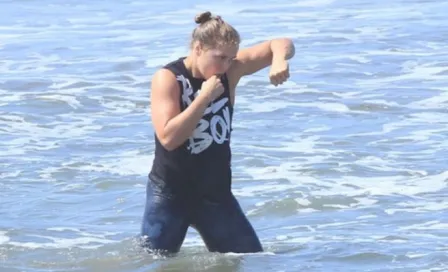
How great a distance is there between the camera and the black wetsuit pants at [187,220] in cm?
616

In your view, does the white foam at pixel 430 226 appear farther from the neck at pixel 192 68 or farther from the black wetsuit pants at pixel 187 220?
the neck at pixel 192 68

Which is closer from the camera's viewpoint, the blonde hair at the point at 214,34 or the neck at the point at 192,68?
the blonde hair at the point at 214,34

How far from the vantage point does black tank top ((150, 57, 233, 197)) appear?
5.96m

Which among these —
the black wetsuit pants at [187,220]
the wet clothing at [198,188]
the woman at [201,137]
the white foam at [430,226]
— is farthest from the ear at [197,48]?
the white foam at [430,226]

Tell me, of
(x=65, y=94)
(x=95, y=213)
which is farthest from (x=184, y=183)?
(x=65, y=94)

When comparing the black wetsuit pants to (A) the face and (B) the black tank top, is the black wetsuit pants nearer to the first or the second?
(B) the black tank top

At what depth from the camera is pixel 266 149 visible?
10555 millimetres

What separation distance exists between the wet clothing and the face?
3.2 inches

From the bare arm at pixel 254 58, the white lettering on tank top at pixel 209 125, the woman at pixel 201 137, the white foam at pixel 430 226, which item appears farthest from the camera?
the white foam at pixel 430 226

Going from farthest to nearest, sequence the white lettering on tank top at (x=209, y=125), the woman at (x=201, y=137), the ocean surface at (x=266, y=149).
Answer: the ocean surface at (x=266, y=149), the white lettering on tank top at (x=209, y=125), the woman at (x=201, y=137)

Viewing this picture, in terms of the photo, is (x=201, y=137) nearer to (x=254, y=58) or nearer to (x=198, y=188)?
(x=198, y=188)

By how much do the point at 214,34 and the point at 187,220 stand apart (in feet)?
3.38

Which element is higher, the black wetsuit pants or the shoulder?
the shoulder

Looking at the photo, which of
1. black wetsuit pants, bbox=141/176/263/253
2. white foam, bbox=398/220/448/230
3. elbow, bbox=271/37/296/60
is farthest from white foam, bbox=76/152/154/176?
elbow, bbox=271/37/296/60
